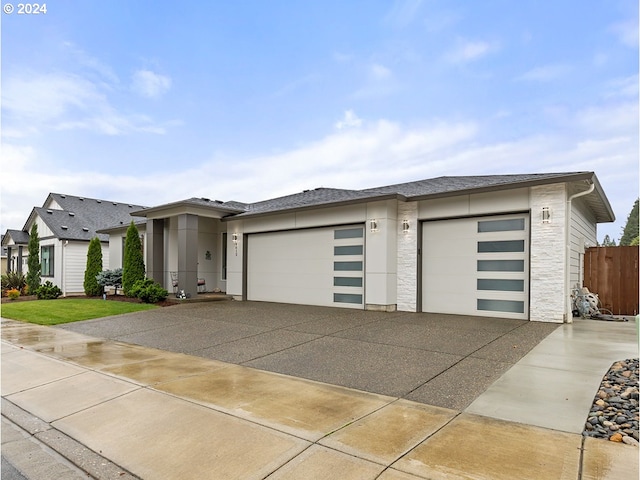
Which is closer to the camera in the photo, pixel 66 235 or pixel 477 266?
pixel 477 266

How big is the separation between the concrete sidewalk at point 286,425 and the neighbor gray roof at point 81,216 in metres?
15.5

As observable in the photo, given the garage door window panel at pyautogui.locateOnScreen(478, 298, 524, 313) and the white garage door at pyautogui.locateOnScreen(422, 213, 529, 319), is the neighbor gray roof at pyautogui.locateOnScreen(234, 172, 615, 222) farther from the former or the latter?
the garage door window panel at pyautogui.locateOnScreen(478, 298, 524, 313)

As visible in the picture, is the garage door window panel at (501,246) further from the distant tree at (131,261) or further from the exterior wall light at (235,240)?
the distant tree at (131,261)

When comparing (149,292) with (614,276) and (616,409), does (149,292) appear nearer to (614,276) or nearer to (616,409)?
(616,409)

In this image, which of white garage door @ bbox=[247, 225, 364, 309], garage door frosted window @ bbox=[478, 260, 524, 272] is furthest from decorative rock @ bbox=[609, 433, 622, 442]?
white garage door @ bbox=[247, 225, 364, 309]

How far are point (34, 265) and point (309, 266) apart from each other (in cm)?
1531

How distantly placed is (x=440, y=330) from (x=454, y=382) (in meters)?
3.11

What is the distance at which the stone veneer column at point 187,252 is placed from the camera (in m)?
13.7

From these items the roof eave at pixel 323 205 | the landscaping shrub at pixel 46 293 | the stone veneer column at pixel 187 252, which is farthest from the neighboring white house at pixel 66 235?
the roof eave at pixel 323 205

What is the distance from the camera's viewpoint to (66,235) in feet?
62.8

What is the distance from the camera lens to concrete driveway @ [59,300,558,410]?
4.65 metres

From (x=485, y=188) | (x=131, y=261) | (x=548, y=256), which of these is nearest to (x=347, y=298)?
(x=485, y=188)

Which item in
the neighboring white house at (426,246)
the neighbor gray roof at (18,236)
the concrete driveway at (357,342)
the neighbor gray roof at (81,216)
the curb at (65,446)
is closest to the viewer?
the curb at (65,446)

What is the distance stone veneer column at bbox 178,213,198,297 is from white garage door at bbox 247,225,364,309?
1.98 m
